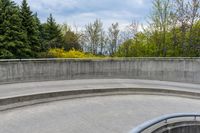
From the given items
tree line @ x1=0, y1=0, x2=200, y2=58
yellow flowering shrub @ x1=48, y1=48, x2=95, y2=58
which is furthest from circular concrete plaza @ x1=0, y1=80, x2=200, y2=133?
yellow flowering shrub @ x1=48, y1=48, x2=95, y2=58

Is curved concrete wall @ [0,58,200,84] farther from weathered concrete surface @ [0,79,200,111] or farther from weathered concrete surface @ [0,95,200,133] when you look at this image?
weathered concrete surface @ [0,95,200,133]

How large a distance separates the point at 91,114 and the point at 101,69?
6.33m

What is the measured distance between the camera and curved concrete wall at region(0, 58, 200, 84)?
12.7m

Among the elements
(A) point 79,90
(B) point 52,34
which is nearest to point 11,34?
(B) point 52,34

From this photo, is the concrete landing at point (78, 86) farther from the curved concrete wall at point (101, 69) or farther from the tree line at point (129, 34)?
the tree line at point (129, 34)

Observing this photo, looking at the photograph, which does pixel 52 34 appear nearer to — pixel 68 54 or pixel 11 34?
pixel 11 34

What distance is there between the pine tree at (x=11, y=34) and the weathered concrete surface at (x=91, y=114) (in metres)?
15.2

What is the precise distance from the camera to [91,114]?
29.7 feet

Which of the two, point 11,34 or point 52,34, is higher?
point 52,34

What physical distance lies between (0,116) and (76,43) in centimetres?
2778

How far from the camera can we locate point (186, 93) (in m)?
13.3

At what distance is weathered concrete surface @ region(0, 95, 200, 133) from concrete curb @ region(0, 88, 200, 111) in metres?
0.44

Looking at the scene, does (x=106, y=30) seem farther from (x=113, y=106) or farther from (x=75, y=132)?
(x=75, y=132)

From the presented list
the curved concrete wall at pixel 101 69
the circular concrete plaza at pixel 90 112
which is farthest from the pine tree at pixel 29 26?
the circular concrete plaza at pixel 90 112
